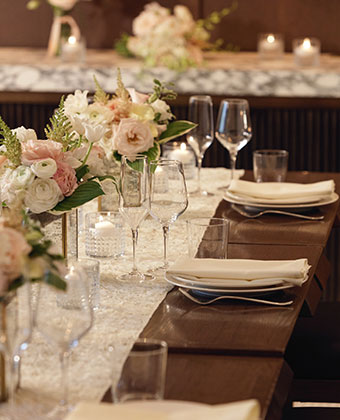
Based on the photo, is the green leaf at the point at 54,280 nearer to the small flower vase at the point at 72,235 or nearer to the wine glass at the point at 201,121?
the small flower vase at the point at 72,235

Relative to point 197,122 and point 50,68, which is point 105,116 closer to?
point 197,122

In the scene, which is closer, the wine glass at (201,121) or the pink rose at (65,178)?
the pink rose at (65,178)

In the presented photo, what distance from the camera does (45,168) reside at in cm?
169

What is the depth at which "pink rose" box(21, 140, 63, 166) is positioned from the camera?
67.5 inches

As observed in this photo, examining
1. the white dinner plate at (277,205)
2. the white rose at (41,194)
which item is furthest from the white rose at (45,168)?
the white dinner plate at (277,205)

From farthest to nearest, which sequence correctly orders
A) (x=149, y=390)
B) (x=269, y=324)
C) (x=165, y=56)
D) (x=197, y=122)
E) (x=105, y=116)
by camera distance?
(x=165, y=56)
(x=197, y=122)
(x=105, y=116)
(x=269, y=324)
(x=149, y=390)

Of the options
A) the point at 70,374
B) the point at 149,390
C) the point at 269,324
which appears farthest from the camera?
the point at 269,324

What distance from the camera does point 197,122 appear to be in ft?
8.78

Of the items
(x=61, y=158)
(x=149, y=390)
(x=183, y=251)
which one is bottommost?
(x=183, y=251)

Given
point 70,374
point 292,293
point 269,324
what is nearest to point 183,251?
point 292,293

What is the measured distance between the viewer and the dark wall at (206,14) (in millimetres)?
4953

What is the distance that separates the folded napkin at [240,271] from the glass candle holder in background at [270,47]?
3.00 metres

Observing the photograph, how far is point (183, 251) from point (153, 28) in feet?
8.81

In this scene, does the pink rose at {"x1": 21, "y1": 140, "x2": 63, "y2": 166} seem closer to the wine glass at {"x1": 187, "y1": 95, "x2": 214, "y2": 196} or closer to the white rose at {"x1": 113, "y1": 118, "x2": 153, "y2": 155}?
the white rose at {"x1": 113, "y1": 118, "x2": 153, "y2": 155}
